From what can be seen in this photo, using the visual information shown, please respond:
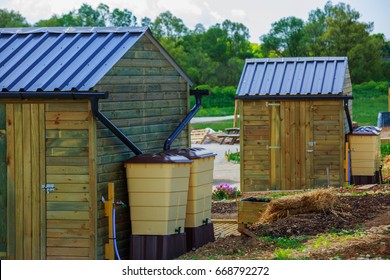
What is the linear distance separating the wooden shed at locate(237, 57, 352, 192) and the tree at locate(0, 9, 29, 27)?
119 ft

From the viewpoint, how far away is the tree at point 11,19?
185 ft

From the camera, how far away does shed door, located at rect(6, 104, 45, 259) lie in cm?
1273

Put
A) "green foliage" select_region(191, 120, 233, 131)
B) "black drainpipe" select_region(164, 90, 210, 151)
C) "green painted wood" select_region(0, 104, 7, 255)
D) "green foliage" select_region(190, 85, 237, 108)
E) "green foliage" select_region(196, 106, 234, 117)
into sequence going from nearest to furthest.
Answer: "green painted wood" select_region(0, 104, 7, 255)
"black drainpipe" select_region(164, 90, 210, 151)
"green foliage" select_region(191, 120, 233, 131)
"green foliage" select_region(196, 106, 234, 117)
"green foliage" select_region(190, 85, 237, 108)

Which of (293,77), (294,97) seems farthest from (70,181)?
(293,77)

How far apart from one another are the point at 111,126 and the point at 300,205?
11.1ft

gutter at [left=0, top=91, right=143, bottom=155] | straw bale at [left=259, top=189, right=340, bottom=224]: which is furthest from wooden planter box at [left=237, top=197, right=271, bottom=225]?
gutter at [left=0, top=91, right=143, bottom=155]

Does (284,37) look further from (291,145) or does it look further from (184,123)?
(184,123)

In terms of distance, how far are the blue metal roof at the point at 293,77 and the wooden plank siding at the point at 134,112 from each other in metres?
6.21

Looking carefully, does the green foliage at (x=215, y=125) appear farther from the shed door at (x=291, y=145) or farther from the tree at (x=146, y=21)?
the shed door at (x=291, y=145)

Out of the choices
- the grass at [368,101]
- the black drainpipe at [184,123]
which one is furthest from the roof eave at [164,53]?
the grass at [368,101]

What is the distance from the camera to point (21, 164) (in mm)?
12852

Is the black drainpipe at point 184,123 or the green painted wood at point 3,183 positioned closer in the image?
the green painted wood at point 3,183

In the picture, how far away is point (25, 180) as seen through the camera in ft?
42.2

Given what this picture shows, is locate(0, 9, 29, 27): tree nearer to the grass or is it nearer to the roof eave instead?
the grass
